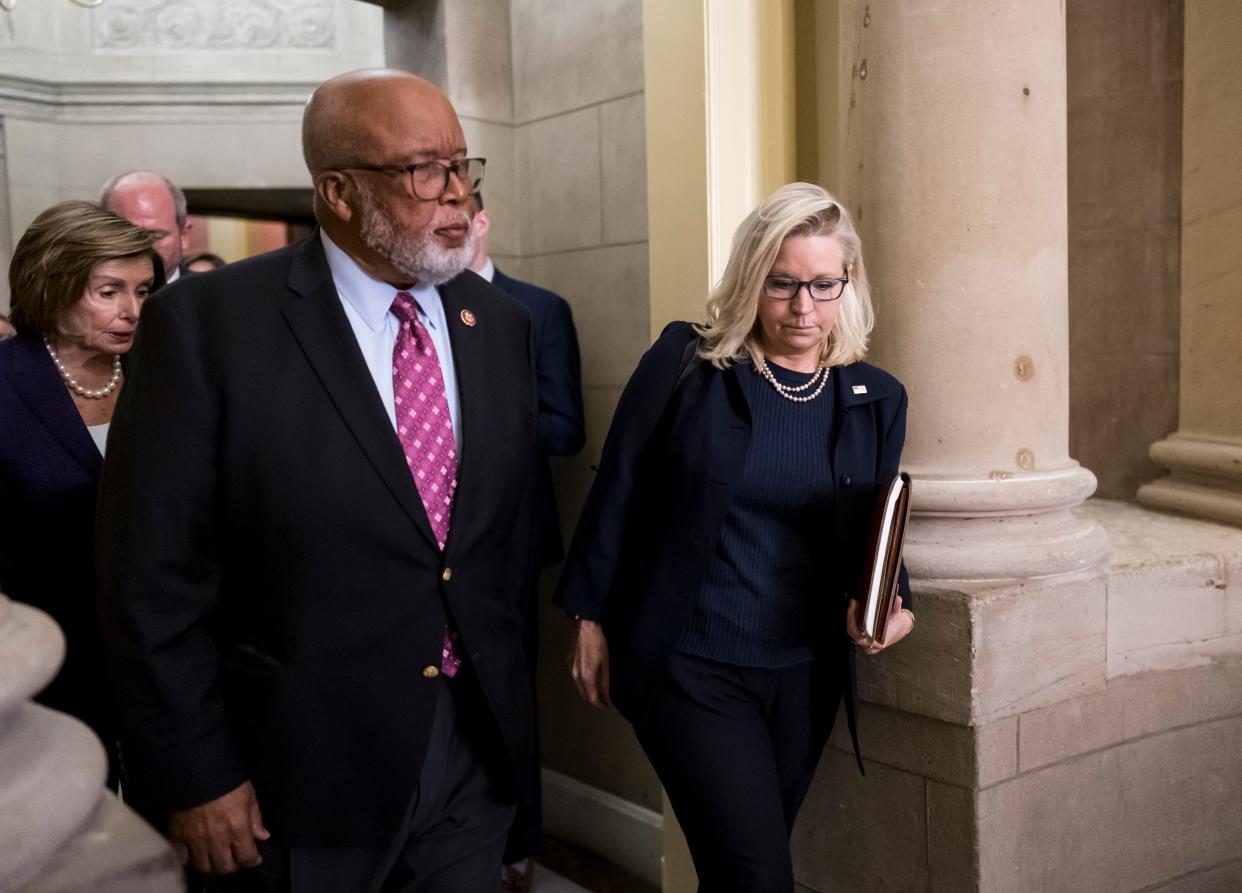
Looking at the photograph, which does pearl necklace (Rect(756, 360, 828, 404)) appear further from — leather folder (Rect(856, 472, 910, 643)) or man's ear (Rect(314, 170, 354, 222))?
man's ear (Rect(314, 170, 354, 222))

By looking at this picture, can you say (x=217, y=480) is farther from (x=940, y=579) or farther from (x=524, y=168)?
(x=524, y=168)

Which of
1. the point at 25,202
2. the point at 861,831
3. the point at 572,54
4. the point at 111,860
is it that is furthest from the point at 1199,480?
the point at 25,202

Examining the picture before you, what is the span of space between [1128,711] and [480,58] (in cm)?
296

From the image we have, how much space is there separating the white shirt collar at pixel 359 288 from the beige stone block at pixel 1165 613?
1.80 meters

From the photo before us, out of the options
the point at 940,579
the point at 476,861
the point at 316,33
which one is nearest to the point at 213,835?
the point at 476,861

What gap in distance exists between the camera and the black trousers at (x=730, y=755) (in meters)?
2.41

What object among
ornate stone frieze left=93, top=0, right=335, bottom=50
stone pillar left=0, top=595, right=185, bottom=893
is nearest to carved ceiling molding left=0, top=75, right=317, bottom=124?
ornate stone frieze left=93, top=0, right=335, bottom=50

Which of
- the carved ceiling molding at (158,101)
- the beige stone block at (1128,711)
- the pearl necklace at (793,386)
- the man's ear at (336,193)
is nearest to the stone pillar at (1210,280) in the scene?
the beige stone block at (1128,711)

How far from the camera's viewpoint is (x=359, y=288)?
2.06 m

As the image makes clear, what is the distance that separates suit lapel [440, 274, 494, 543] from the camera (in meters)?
2.03

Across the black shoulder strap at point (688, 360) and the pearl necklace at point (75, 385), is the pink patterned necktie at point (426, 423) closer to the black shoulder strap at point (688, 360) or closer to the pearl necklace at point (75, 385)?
the black shoulder strap at point (688, 360)

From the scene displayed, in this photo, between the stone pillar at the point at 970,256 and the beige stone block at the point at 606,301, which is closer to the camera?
the stone pillar at the point at 970,256

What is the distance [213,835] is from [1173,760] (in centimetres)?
224

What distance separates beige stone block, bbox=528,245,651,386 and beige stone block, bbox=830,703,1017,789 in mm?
1673
